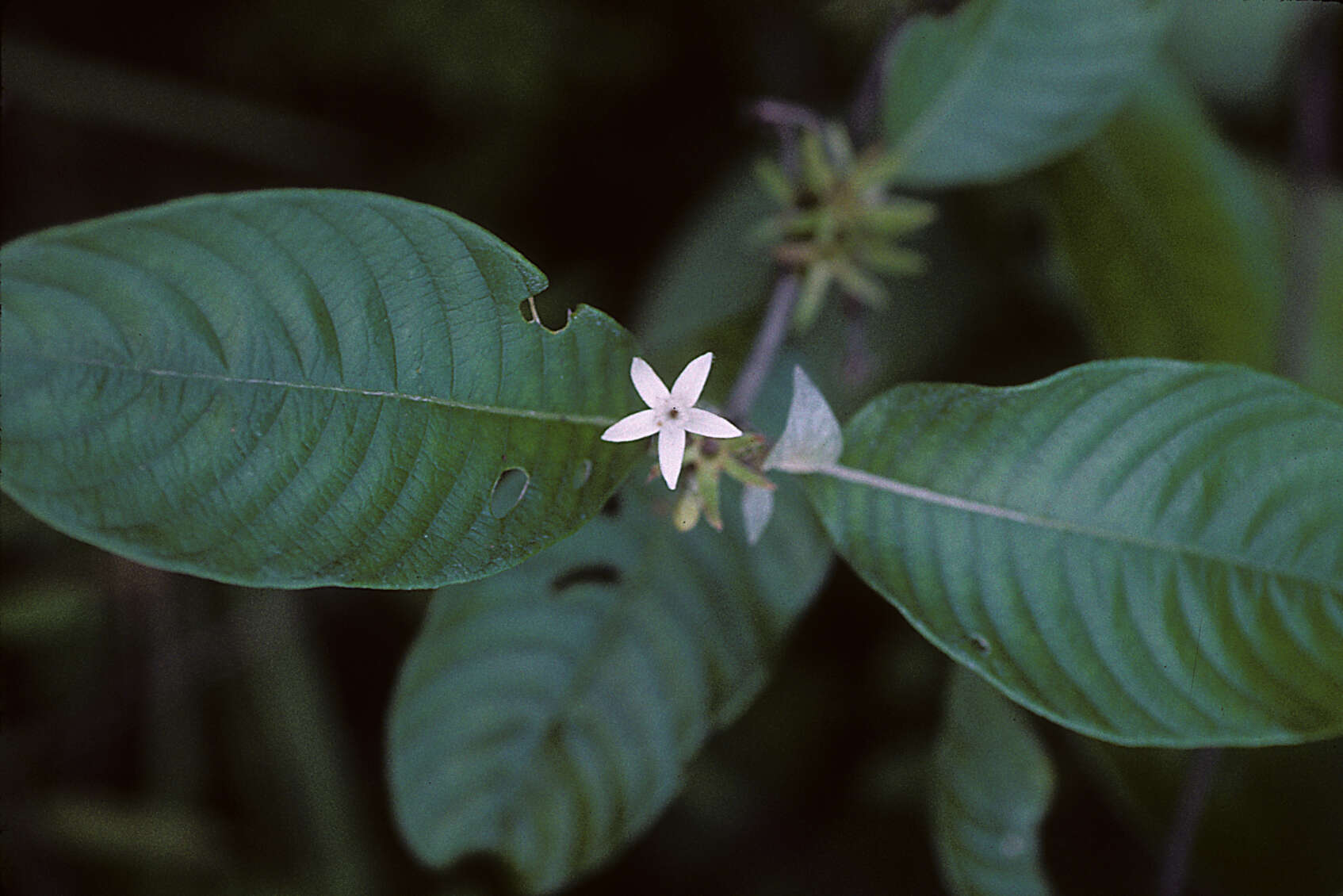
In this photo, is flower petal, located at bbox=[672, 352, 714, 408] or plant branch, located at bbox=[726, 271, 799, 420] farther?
plant branch, located at bbox=[726, 271, 799, 420]

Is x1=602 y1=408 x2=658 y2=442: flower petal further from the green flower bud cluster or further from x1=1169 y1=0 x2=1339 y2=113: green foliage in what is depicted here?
x1=1169 y1=0 x2=1339 y2=113: green foliage

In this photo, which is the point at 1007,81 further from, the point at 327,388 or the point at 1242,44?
the point at 327,388

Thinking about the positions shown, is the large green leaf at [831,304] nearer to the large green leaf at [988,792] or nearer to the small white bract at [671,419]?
the large green leaf at [988,792]

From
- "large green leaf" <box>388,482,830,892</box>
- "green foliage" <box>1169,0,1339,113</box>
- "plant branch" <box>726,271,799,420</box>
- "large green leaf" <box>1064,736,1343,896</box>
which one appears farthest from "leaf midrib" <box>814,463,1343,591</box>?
"green foliage" <box>1169,0,1339,113</box>

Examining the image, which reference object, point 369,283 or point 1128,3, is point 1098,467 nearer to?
point 369,283

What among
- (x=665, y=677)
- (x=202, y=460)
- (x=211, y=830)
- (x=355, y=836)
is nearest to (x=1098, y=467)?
(x=665, y=677)
